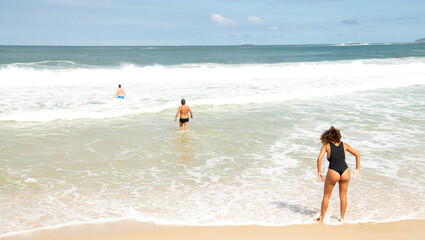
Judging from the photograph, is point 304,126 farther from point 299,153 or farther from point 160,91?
point 160,91

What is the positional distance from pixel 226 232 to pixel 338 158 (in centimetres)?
180

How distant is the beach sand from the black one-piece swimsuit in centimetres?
84

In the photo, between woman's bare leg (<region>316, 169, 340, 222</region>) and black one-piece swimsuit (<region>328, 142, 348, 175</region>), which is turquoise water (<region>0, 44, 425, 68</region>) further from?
black one-piece swimsuit (<region>328, 142, 348, 175</region>)

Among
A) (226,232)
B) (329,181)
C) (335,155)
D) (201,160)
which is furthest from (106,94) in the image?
(335,155)

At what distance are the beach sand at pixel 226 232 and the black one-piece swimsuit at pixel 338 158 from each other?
841 mm

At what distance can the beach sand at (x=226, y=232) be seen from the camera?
5.27m

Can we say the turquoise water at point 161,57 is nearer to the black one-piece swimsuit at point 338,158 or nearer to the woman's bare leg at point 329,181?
the woman's bare leg at point 329,181

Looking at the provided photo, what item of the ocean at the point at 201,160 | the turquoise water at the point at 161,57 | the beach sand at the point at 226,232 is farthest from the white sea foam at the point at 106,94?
the turquoise water at the point at 161,57

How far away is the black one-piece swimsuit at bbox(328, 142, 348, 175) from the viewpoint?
534cm

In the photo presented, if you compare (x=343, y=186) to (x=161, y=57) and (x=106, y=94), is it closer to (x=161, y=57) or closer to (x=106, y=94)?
(x=106, y=94)

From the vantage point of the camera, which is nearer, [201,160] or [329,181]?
[329,181]

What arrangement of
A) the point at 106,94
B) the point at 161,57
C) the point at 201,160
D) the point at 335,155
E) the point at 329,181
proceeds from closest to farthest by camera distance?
the point at 335,155 → the point at 329,181 → the point at 201,160 → the point at 106,94 → the point at 161,57

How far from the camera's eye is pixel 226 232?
5.42 m

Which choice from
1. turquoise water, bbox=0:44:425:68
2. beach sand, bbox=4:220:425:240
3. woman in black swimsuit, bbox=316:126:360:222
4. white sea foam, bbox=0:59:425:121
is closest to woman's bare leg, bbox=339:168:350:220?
woman in black swimsuit, bbox=316:126:360:222
